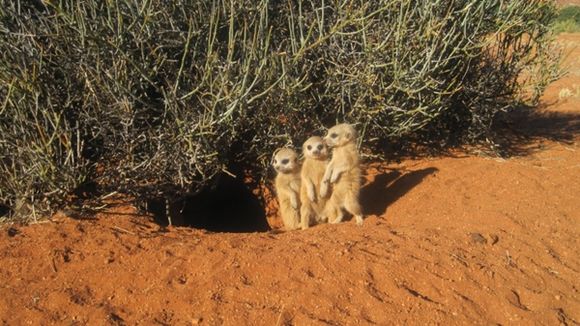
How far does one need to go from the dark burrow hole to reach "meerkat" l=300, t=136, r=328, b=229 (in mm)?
1367

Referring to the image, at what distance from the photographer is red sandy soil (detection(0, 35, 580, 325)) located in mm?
3537

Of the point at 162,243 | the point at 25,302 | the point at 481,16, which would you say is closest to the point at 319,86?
the point at 481,16

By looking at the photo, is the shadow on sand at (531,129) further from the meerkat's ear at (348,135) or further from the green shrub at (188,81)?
the meerkat's ear at (348,135)

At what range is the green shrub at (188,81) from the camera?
15.0ft

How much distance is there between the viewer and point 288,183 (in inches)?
230

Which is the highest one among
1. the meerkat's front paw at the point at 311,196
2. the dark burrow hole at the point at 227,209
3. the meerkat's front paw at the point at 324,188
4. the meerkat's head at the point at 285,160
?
the meerkat's head at the point at 285,160

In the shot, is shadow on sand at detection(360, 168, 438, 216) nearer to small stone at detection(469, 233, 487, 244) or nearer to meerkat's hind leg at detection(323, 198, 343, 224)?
meerkat's hind leg at detection(323, 198, 343, 224)

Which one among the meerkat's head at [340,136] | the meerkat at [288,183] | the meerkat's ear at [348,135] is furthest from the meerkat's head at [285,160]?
the meerkat's ear at [348,135]

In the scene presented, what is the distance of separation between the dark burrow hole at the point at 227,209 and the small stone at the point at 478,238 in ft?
10.1

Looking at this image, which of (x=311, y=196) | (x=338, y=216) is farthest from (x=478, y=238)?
(x=311, y=196)

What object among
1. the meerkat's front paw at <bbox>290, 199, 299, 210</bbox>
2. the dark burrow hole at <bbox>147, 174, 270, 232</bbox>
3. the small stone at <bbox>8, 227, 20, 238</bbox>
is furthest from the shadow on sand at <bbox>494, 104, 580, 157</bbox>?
the small stone at <bbox>8, 227, 20, 238</bbox>

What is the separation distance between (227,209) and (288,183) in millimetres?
2044

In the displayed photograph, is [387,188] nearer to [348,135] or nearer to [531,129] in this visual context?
[348,135]

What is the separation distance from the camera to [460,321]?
11.5 ft
